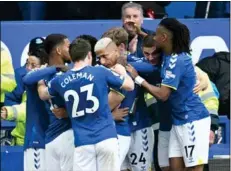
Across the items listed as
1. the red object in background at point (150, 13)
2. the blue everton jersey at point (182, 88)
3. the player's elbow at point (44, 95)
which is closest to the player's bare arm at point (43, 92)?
the player's elbow at point (44, 95)

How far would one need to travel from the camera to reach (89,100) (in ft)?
36.1

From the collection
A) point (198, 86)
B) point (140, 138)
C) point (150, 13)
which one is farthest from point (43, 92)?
point (150, 13)

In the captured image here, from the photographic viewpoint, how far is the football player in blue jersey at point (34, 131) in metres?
11.6

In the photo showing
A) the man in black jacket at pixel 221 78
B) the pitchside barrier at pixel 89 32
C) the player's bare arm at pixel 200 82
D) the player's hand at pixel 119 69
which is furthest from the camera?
the pitchside barrier at pixel 89 32

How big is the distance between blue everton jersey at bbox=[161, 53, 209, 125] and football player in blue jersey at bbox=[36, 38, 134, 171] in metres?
0.44

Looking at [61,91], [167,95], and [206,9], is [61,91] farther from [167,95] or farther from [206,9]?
[206,9]

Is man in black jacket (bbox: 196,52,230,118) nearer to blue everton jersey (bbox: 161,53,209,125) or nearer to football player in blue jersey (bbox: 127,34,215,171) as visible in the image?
football player in blue jersey (bbox: 127,34,215,171)

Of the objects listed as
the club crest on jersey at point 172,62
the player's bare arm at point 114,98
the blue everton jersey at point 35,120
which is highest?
the club crest on jersey at point 172,62

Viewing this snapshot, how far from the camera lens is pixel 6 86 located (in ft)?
45.1

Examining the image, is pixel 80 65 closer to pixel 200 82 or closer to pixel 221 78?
pixel 200 82

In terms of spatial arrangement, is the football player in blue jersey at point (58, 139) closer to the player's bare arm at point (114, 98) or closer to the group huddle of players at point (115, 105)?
the group huddle of players at point (115, 105)

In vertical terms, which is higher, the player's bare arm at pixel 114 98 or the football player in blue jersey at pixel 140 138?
the player's bare arm at pixel 114 98

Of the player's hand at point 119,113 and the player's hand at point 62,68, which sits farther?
the player's hand at point 119,113

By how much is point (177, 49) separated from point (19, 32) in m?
3.28
